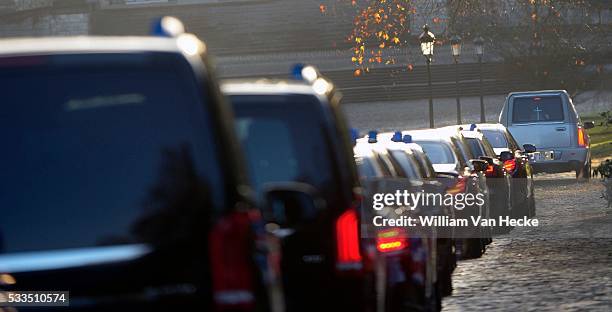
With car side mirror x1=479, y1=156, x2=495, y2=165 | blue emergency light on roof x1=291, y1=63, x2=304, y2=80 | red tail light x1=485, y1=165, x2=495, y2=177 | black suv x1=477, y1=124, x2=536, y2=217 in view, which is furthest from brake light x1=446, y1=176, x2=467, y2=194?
blue emergency light on roof x1=291, y1=63, x2=304, y2=80

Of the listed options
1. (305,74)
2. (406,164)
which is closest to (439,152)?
(406,164)

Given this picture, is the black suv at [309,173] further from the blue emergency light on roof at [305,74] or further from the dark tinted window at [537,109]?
the dark tinted window at [537,109]

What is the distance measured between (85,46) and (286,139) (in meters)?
2.82

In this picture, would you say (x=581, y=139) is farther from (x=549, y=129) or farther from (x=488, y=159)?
(x=488, y=159)

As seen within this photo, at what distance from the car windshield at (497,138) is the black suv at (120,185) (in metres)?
21.0

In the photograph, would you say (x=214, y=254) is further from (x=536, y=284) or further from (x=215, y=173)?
(x=536, y=284)

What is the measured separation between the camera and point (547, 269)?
15.4 metres

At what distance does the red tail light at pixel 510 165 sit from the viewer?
22091 mm

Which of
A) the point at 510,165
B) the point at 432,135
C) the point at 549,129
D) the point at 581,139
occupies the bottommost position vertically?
the point at 510,165

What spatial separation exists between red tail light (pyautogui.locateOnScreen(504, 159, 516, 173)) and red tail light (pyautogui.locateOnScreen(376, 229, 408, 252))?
482 inches

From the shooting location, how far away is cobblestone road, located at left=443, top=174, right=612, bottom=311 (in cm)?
1247

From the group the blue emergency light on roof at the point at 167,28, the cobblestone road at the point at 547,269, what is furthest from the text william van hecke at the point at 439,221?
the blue emergency light on roof at the point at 167,28

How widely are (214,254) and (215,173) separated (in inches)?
9.1

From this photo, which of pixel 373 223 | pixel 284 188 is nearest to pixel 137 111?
pixel 284 188
